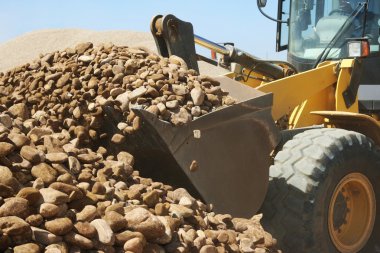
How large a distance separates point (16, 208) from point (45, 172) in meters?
0.39

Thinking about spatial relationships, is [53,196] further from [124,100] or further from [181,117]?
[124,100]

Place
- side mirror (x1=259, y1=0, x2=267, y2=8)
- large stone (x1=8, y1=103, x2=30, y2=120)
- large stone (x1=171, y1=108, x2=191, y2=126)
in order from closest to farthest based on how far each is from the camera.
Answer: large stone (x1=171, y1=108, x2=191, y2=126) → large stone (x1=8, y1=103, x2=30, y2=120) → side mirror (x1=259, y1=0, x2=267, y2=8)

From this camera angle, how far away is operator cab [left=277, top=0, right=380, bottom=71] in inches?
207

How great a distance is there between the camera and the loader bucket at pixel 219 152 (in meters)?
3.58

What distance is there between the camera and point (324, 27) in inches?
213

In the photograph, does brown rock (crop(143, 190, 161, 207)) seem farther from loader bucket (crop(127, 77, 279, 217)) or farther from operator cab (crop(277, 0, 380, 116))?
operator cab (crop(277, 0, 380, 116))

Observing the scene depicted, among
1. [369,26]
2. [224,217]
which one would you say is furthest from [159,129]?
[369,26]

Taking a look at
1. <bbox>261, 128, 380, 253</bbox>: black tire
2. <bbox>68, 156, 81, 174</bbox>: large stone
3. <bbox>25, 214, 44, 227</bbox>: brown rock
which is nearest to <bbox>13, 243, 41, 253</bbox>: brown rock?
<bbox>25, 214, 44, 227</bbox>: brown rock

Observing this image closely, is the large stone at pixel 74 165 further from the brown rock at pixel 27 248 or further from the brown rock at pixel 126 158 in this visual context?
the brown rock at pixel 27 248

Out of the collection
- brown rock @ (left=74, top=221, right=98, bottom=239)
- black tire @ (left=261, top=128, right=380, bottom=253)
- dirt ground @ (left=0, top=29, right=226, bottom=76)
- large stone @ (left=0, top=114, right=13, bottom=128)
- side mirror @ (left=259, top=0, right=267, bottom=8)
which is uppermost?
side mirror @ (left=259, top=0, right=267, bottom=8)

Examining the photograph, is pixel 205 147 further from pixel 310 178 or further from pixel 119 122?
pixel 310 178

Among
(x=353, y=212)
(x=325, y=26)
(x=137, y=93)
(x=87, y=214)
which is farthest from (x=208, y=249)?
(x=325, y=26)

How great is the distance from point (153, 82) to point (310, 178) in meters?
1.19

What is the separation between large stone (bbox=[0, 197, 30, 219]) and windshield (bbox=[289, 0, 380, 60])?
3.45 metres
